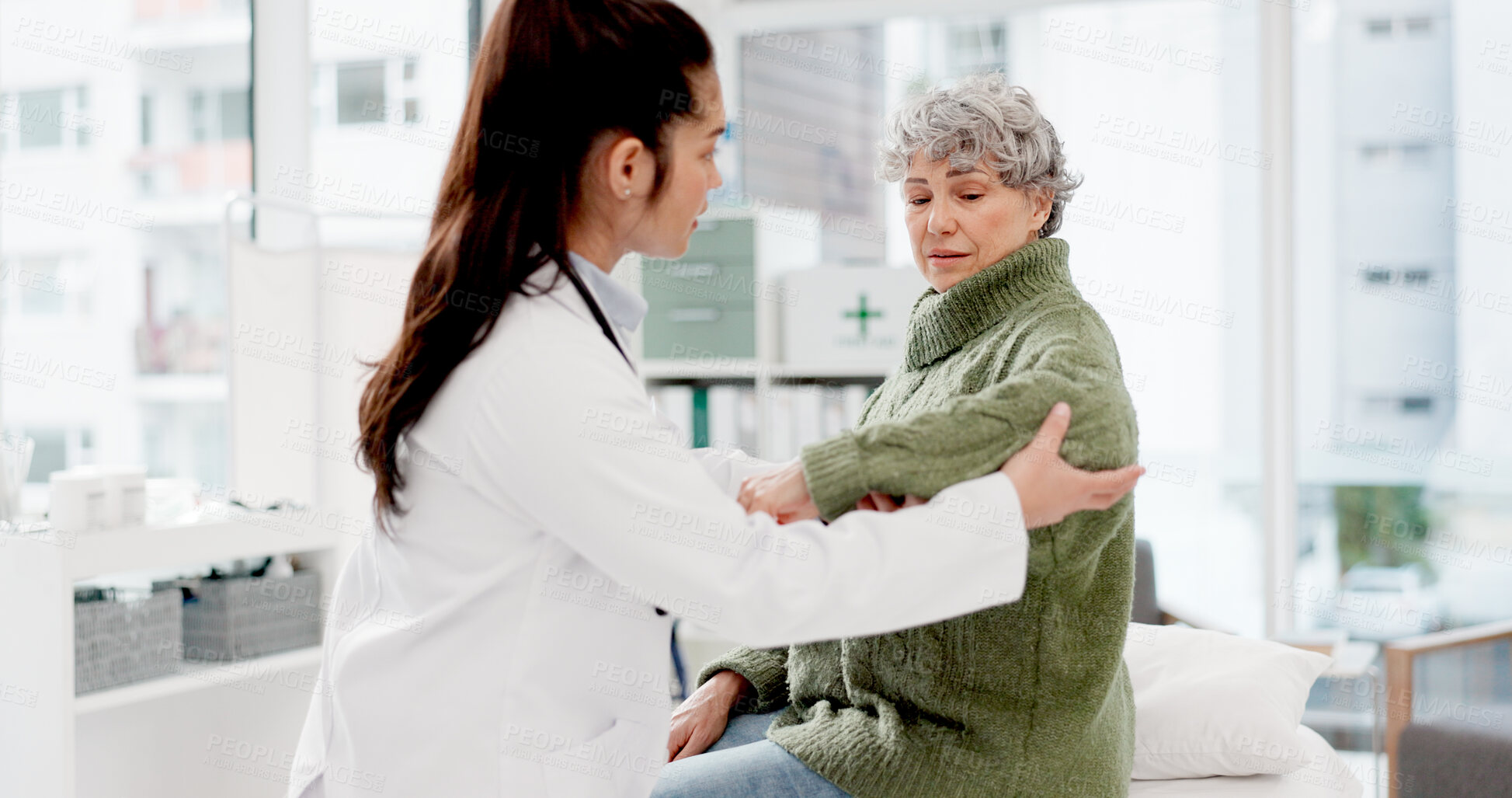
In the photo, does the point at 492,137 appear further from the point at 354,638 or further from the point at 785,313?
the point at 785,313

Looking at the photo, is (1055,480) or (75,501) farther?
(75,501)

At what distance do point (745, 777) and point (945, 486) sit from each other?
17.3 inches

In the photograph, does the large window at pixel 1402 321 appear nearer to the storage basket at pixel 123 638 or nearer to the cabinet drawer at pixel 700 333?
the cabinet drawer at pixel 700 333

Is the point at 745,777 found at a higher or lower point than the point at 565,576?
lower

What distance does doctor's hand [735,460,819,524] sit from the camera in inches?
42.3

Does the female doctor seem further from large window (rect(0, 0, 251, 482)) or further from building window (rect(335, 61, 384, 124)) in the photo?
building window (rect(335, 61, 384, 124))

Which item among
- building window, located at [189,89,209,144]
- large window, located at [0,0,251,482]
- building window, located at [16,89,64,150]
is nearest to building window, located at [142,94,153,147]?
large window, located at [0,0,251,482]

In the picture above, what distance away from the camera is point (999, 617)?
3.95 ft

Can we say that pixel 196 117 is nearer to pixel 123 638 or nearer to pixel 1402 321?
pixel 123 638

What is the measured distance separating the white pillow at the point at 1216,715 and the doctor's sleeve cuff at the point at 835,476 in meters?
0.73

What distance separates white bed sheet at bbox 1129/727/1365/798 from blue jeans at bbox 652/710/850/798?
56 centimetres

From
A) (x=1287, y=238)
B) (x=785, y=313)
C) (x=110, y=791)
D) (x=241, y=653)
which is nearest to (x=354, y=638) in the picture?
(x=241, y=653)

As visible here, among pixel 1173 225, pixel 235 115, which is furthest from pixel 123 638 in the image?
pixel 1173 225

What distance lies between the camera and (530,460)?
36.3 inches
